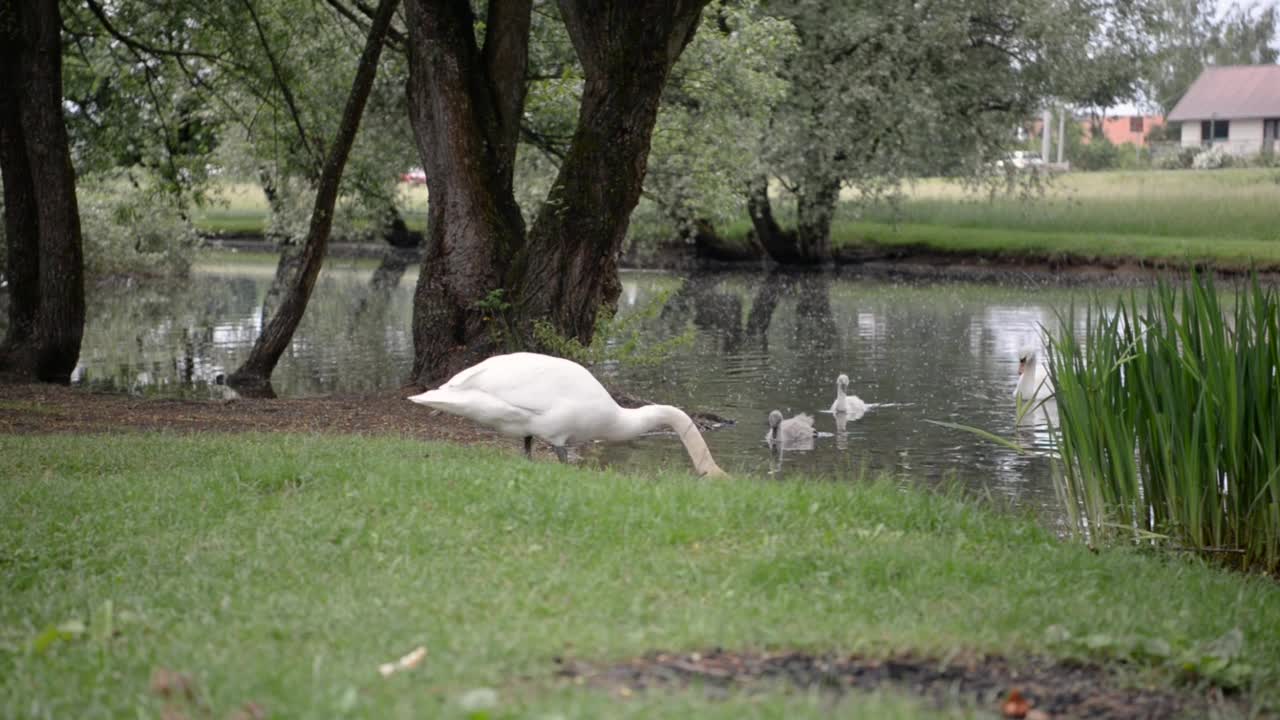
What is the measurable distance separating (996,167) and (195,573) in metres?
41.0

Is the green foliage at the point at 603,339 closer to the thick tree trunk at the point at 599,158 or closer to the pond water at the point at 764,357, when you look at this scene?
the thick tree trunk at the point at 599,158

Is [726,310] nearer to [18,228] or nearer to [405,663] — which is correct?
[18,228]

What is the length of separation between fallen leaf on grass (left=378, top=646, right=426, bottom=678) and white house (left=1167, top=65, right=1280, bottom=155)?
82.5 metres

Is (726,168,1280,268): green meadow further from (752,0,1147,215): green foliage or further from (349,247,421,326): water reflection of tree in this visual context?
(349,247,421,326): water reflection of tree

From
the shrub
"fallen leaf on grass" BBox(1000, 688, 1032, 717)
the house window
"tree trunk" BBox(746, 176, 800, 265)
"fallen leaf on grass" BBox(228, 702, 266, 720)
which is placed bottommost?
"fallen leaf on grass" BBox(1000, 688, 1032, 717)

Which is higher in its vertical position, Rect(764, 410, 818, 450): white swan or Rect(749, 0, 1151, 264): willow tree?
Rect(749, 0, 1151, 264): willow tree

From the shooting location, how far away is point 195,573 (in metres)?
6.50

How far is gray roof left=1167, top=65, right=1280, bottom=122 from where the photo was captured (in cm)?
8289

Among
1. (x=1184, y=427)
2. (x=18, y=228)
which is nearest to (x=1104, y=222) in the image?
(x=18, y=228)

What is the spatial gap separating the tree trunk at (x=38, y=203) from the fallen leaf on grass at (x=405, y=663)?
47.2ft

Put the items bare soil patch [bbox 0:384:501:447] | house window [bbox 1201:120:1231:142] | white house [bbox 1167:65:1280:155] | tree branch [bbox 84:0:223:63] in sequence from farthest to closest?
house window [bbox 1201:120:1231:142]
white house [bbox 1167:65:1280:155]
tree branch [bbox 84:0:223:63]
bare soil patch [bbox 0:384:501:447]

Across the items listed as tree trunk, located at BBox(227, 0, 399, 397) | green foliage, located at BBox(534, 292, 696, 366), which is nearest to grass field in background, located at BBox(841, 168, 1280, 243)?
green foliage, located at BBox(534, 292, 696, 366)

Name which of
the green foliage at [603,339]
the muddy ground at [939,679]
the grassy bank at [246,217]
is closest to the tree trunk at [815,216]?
the grassy bank at [246,217]

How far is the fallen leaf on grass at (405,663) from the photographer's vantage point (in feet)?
16.1
